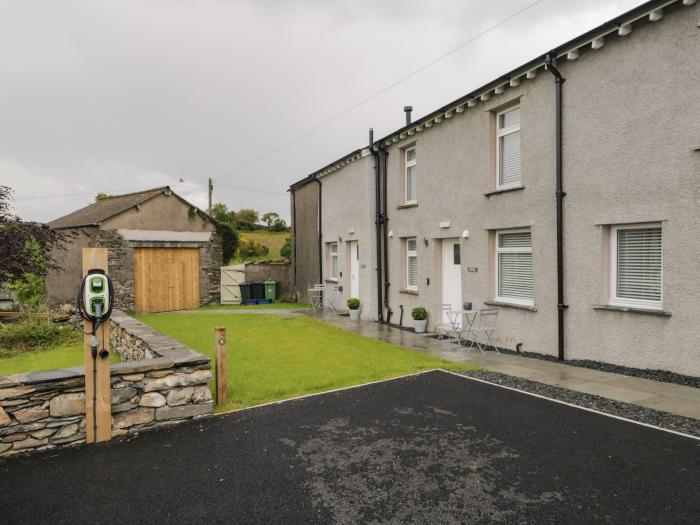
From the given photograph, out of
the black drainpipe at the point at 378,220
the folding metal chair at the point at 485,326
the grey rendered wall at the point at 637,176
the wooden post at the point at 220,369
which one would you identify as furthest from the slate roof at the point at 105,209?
the grey rendered wall at the point at 637,176

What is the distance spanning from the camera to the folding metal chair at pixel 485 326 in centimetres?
976

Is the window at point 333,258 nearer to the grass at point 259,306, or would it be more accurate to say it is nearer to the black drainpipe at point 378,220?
Result: the grass at point 259,306

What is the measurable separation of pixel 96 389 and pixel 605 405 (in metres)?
5.74

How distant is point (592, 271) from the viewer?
7734mm

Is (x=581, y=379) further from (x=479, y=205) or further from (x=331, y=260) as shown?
(x=331, y=260)

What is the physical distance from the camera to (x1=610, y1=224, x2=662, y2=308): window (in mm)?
7074

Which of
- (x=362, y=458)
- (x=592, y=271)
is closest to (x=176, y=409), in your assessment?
(x=362, y=458)

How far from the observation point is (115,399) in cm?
496

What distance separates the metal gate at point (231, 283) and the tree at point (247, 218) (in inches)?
973

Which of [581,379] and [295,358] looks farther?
[295,358]

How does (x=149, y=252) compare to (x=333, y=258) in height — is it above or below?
above

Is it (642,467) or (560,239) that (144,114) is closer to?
(560,239)

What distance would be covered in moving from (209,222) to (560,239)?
15.1 m

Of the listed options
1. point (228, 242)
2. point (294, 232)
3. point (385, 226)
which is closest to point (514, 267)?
point (385, 226)
